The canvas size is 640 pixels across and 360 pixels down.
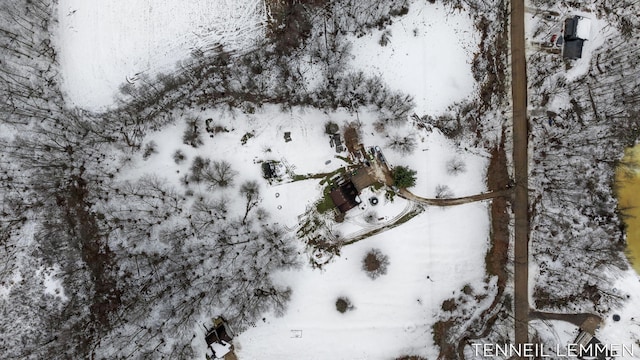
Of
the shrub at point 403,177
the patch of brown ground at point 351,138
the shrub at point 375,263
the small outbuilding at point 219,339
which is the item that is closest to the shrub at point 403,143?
the shrub at point 403,177

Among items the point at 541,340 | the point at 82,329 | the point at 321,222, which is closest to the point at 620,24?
the point at 541,340

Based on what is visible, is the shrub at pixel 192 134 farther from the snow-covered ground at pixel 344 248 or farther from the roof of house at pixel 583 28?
the roof of house at pixel 583 28

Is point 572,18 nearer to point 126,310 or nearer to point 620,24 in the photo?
point 620,24

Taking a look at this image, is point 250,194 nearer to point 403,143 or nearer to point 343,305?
point 343,305

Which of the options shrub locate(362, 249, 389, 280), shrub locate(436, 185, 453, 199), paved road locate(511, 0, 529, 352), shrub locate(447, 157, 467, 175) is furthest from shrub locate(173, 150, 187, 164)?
paved road locate(511, 0, 529, 352)

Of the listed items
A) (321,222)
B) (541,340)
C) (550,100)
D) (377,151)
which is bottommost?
(541,340)

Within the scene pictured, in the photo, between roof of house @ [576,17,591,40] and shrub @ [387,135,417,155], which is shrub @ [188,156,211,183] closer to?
shrub @ [387,135,417,155]

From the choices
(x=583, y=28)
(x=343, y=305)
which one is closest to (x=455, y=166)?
(x=343, y=305)
